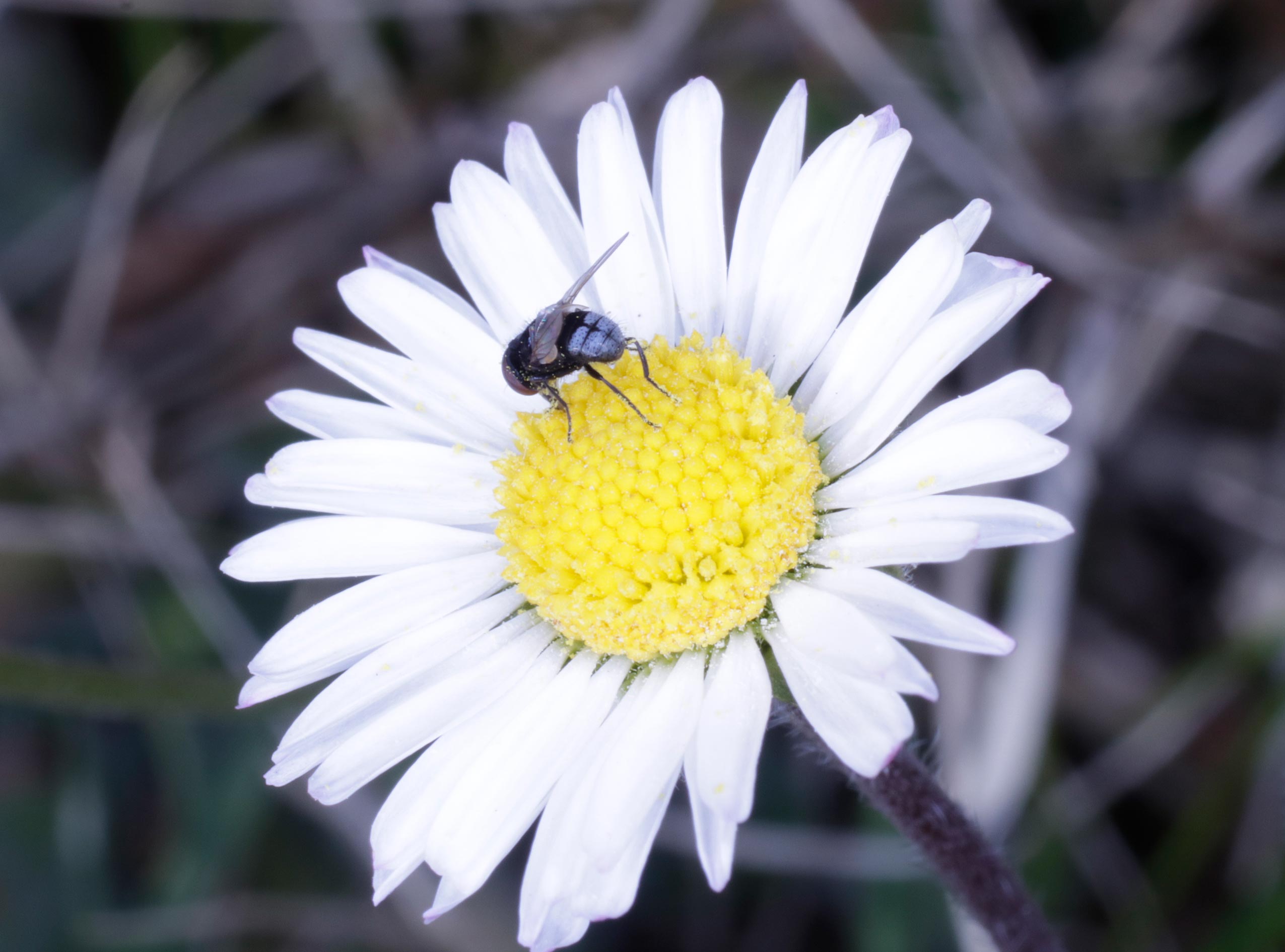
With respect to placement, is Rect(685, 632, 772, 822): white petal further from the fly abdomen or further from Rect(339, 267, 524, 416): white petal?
Rect(339, 267, 524, 416): white petal

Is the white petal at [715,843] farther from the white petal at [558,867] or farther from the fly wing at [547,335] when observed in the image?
the fly wing at [547,335]

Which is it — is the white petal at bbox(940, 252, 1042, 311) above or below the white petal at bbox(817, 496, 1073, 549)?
above

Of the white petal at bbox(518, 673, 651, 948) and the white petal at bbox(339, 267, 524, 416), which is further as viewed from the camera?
the white petal at bbox(339, 267, 524, 416)

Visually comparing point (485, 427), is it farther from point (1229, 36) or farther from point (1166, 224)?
point (1229, 36)

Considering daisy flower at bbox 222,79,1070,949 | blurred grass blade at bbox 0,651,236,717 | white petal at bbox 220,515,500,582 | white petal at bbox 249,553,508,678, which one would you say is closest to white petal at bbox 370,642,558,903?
daisy flower at bbox 222,79,1070,949

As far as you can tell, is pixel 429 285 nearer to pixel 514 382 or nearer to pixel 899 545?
pixel 514 382

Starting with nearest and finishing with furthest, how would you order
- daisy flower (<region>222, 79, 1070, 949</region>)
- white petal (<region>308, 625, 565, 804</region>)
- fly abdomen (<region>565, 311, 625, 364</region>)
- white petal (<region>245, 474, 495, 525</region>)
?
daisy flower (<region>222, 79, 1070, 949</region>) < white petal (<region>308, 625, 565, 804</region>) < fly abdomen (<region>565, 311, 625, 364</region>) < white petal (<region>245, 474, 495, 525</region>)

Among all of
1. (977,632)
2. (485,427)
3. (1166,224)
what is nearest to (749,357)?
(485,427)

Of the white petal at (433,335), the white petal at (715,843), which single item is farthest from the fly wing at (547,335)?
the white petal at (715,843)
